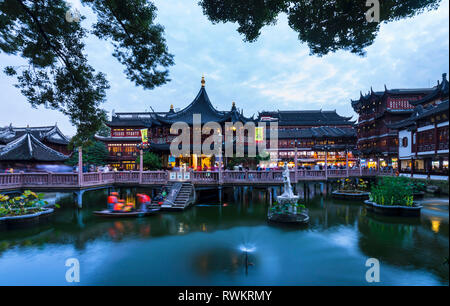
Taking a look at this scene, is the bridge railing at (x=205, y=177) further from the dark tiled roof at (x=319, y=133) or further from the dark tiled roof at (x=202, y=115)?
the dark tiled roof at (x=319, y=133)

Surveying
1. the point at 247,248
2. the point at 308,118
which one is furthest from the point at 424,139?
the point at 308,118

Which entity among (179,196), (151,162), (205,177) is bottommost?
(179,196)

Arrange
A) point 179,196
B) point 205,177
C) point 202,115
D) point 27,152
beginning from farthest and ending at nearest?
point 202,115
point 27,152
point 205,177
point 179,196

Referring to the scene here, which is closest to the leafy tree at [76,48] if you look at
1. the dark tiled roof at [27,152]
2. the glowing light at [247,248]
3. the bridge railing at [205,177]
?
the glowing light at [247,248]

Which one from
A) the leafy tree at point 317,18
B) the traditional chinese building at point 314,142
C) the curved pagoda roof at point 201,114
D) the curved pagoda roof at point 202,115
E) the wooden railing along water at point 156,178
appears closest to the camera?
the leafy tree at point 317,18

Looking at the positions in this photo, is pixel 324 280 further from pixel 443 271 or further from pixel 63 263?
pixel 63 263

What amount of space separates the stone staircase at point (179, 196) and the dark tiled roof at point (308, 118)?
141ft

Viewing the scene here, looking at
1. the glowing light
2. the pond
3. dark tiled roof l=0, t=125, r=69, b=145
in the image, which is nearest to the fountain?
the pond

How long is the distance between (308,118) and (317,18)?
57.1 m

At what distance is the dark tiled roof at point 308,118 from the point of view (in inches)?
2132

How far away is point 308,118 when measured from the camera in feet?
194

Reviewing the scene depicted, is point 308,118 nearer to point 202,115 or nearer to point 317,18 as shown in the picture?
point 202,115

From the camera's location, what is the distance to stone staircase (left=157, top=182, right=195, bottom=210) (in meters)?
15.4

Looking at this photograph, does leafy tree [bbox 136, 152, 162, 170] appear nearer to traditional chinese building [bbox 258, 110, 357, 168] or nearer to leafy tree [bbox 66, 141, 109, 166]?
leafy tree [bbox 66, 141, 109, 166]
